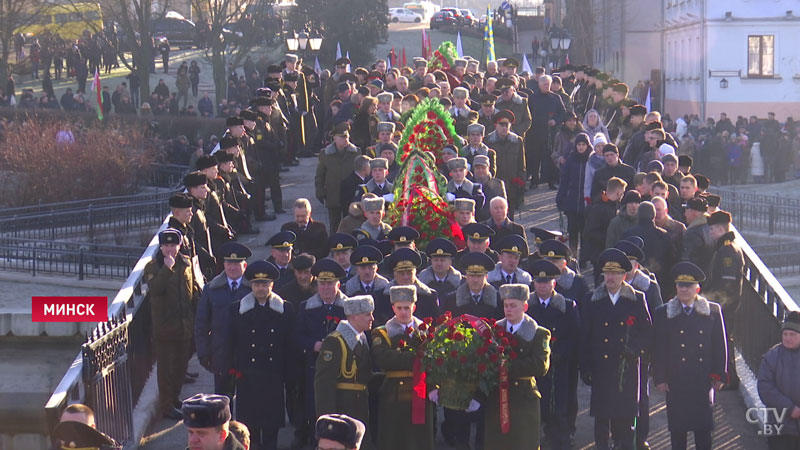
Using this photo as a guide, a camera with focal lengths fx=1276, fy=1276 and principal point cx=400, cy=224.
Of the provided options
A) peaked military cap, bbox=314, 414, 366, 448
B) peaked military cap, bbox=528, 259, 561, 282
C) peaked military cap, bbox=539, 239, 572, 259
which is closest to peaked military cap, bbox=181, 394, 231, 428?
peaked military cap, bbox=314, 414, 366, 448

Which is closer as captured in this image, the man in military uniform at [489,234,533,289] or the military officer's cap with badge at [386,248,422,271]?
the military officer's cap with badge at [386,248,422,271]

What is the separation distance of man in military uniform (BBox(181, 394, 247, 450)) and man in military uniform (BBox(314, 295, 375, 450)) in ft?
9.18

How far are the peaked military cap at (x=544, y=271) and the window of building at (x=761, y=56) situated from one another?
36793 mm

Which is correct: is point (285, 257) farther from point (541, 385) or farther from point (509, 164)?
point (509, 164)

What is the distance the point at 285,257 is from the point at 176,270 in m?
1.02

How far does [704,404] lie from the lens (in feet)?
34.2

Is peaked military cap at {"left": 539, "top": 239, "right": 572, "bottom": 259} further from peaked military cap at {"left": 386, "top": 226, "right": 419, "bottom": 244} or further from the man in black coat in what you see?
the man in black coat

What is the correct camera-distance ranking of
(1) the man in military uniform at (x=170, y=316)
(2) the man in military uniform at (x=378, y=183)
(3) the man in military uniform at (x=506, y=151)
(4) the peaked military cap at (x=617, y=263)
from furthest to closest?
(3) the man in military uniform at (x=506, y=151), (2) the man in military uniform at (x=378, y=183), (1) the man in military uniform at (x=170, y=316), (4) the peaked military cap at (x=617, y=263)

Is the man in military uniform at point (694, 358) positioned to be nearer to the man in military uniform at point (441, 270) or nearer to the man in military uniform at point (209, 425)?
the man in military uniform at point (441, 270)

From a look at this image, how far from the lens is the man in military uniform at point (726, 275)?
12.4 meters

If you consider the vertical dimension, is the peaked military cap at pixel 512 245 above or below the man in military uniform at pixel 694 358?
above

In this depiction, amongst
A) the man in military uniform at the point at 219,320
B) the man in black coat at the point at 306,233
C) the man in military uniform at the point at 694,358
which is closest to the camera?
the man in military uniform at the point at 694,358

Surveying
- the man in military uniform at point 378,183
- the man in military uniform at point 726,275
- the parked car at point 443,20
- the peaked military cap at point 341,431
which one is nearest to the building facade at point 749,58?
the parked car at point 443,20

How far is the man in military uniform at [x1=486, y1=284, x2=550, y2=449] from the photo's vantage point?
9.39 metres
